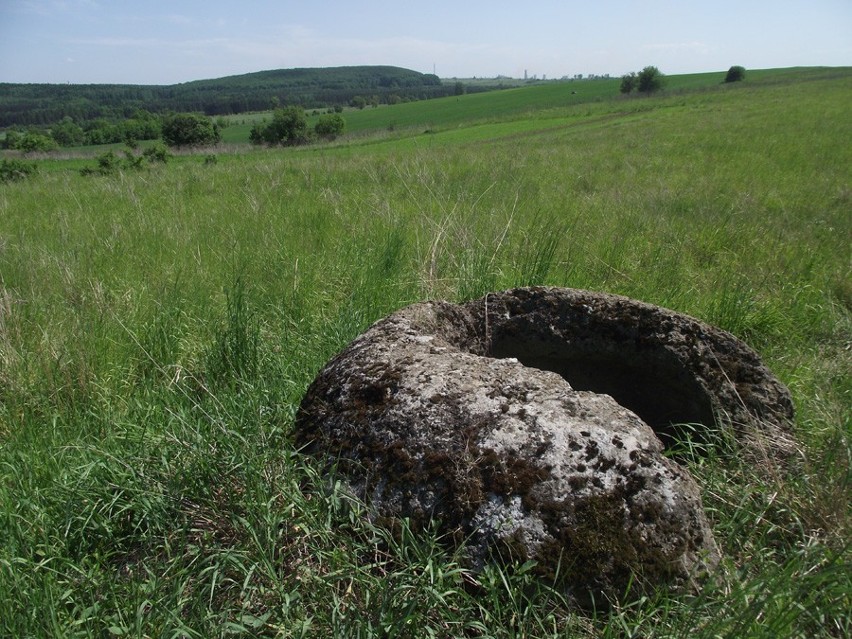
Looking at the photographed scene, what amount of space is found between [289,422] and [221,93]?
173178 millimetres

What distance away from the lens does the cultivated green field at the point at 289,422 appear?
5.15 feet

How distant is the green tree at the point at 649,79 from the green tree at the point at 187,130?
171 feet

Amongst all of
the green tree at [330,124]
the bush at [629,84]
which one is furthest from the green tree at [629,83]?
the green tree at [330,124]

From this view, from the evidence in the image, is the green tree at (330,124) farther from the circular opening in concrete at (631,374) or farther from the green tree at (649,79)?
the circular opening in concrete at (631,374)

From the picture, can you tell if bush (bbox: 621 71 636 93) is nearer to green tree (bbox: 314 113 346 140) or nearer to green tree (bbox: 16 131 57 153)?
green tree (bbox: 314 113 346 140)

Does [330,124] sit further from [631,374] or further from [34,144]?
[631,374]

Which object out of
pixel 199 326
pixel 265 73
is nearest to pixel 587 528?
pixel 199 326

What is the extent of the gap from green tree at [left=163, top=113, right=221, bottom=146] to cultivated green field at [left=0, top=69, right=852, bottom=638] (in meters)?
52.9

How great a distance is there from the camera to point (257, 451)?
2113mm

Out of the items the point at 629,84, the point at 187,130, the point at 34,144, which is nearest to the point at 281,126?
the point at 187,130

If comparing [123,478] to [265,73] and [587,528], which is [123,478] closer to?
[587,528]

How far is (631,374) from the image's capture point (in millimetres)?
2744

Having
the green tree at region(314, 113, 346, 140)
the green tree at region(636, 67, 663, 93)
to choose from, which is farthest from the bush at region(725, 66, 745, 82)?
the green tree at region(314, 113, 346, 140)

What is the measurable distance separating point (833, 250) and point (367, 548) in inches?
237
